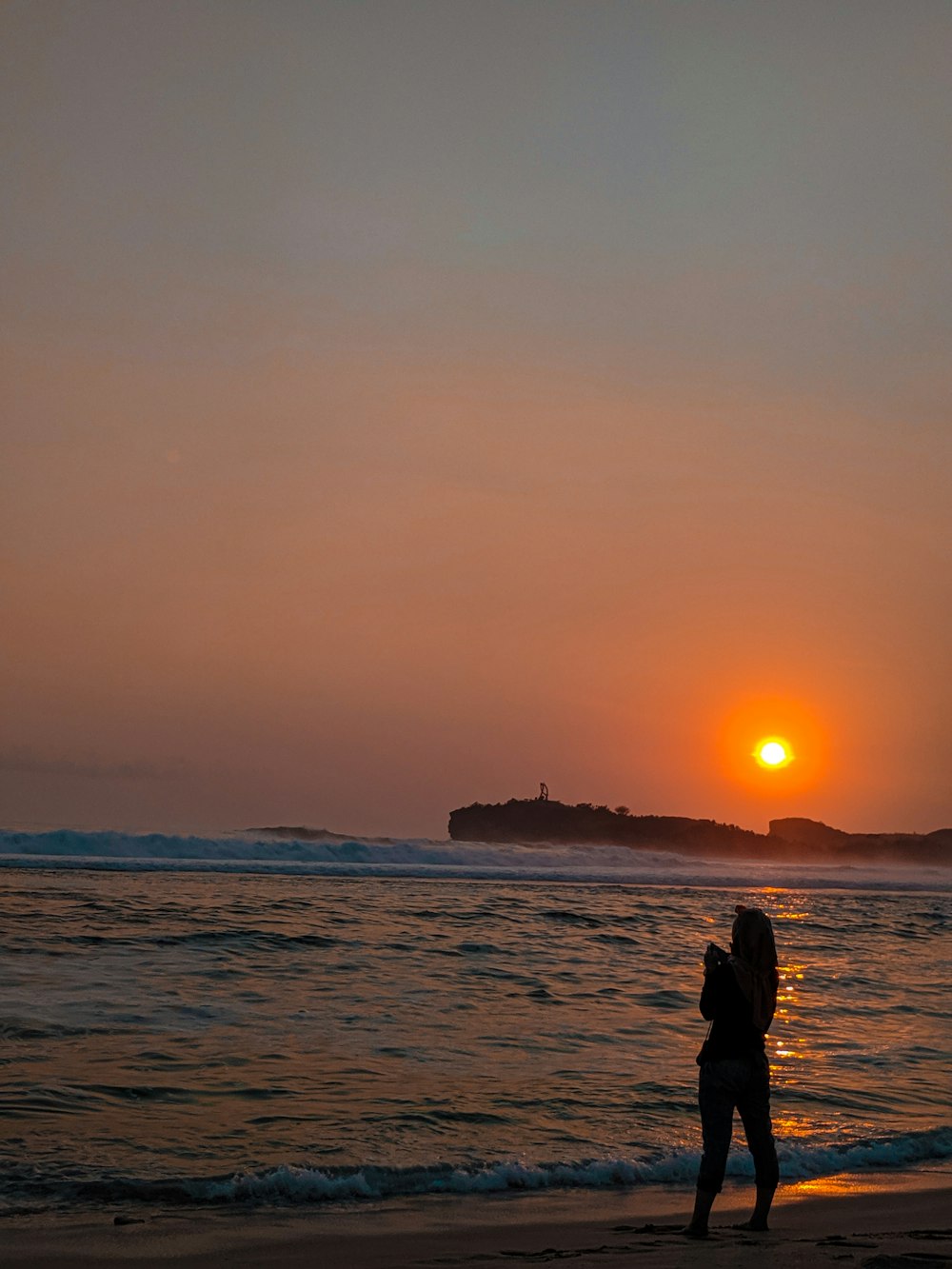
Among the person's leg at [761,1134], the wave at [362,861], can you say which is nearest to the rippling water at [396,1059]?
the person's leg at [761,1134]

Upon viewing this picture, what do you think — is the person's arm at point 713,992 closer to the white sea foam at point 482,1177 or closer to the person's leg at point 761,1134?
the person's leg at point 761,1134

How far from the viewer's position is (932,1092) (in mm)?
12891

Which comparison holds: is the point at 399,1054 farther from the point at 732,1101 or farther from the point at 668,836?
the point at 668,836

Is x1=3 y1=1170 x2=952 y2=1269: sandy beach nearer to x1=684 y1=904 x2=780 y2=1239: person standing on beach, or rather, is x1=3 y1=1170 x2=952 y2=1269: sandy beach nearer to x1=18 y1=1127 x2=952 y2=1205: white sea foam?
x1=18 y1=1127 x2=952 y2=1205: white sea foam

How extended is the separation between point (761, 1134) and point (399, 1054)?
5.79 metres

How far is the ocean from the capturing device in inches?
367

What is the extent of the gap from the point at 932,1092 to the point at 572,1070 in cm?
371

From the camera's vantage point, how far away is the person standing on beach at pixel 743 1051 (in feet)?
25.9

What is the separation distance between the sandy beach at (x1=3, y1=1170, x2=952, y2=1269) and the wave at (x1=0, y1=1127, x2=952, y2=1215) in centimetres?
29

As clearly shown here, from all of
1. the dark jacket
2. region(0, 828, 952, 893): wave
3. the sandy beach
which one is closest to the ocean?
the sandy beach

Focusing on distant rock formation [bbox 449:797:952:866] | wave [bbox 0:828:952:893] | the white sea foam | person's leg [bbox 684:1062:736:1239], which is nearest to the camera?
person's leg [bbox 684:1062:736:1239]

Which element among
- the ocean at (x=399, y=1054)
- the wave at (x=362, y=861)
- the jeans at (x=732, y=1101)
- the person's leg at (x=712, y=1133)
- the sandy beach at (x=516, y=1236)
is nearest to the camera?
the sandy beach at (x=516, y=1236)

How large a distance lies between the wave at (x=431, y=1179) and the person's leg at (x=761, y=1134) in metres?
1.74

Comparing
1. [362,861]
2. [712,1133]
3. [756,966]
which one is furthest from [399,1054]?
[362,861]
